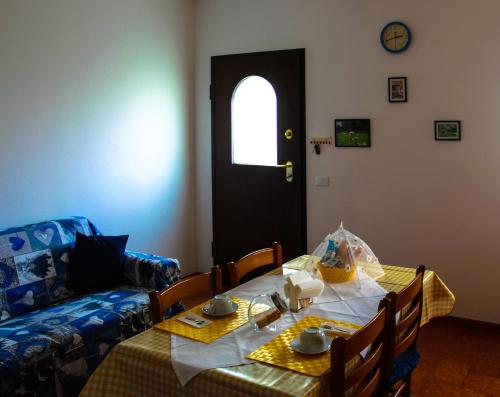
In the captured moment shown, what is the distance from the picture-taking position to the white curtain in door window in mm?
4484

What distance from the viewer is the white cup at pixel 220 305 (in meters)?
2.06

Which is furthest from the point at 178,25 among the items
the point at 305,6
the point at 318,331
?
the point at 318,331

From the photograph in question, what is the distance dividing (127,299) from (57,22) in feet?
6.23

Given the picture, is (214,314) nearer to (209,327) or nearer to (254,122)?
(209,327)

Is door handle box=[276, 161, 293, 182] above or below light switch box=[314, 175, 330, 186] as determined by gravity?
above

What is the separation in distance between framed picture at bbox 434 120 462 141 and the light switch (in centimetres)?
89

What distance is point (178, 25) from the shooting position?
4.68 m

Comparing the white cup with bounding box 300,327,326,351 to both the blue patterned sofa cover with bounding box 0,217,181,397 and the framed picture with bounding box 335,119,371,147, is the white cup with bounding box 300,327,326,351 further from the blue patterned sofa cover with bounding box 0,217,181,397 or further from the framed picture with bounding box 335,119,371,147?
the framed picture with bounding box 335,119,371,147

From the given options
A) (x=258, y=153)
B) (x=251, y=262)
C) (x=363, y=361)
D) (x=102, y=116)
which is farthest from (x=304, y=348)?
(x=258, y=153)

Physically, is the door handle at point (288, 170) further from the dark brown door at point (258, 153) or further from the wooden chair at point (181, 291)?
the wooden chair at point (181, 291)

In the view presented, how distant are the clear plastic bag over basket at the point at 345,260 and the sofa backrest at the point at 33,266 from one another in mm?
1621

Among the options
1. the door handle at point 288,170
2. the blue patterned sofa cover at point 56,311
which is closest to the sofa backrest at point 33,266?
the blue patterned sofa cover at point 56,311

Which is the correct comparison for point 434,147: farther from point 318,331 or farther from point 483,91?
point 318,331

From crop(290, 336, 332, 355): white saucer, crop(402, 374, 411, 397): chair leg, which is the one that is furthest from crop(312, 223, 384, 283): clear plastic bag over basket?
crop(290, 336, 332, 355): white saucer
